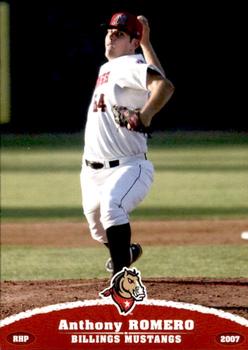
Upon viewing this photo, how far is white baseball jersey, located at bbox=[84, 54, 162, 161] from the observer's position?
4109 millimetres

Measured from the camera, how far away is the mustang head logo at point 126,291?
141 inches

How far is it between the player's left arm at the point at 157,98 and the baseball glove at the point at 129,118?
0.07 ft

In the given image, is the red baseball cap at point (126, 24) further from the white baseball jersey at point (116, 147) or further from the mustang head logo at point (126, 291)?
the mustang head logo at point (126, 291)

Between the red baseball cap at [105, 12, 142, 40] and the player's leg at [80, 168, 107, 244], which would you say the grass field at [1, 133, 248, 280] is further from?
the red baseball cap at [105, 12, 142, 40]

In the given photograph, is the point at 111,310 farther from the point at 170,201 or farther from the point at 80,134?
the point at 80,134

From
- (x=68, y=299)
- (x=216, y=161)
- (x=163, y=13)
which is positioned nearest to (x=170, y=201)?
(x=216, y=161)

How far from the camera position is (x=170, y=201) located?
13.4m

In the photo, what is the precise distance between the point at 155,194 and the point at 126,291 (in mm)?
10881

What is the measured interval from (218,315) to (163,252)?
17.4 feet

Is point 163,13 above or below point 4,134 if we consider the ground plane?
above

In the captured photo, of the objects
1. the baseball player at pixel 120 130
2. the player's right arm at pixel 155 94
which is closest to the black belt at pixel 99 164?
the baseball player at pixel 120 130

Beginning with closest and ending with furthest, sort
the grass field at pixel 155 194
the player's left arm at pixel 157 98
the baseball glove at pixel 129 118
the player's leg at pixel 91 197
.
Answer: the player's left arm at pixel 157 98
the baseball glove at pixel 129 118
the player's leg at pixel 91 197
the grass field at pixel 155 194

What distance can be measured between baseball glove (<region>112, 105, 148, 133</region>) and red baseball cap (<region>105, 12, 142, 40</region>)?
28 cm

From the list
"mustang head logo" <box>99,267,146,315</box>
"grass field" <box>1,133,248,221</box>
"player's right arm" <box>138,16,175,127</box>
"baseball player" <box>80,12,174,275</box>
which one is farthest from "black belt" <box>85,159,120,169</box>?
"grass field" <box>1,133,248,221</box>
